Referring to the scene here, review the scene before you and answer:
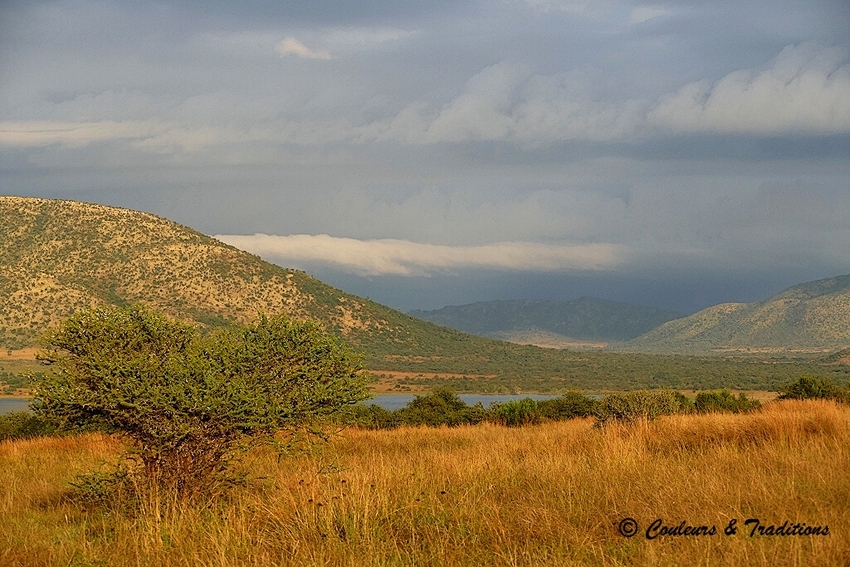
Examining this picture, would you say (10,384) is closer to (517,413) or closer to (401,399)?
(401,399)

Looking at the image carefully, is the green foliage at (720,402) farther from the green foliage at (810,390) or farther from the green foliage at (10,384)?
the green foliage at (10,384)

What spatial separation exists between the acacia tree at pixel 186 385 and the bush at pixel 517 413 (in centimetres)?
1596

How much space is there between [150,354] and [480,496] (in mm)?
5276

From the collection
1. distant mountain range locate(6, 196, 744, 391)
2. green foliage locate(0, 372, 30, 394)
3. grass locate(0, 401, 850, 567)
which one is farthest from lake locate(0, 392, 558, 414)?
grass locate(0, 401, 850, 567)

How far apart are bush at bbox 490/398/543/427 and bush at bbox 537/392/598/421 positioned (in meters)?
0.37

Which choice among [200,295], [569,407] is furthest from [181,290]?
[569,407]

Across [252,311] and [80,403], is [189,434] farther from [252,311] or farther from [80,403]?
[252,311]

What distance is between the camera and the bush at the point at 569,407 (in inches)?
1258

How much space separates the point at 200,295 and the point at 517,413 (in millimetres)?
84308

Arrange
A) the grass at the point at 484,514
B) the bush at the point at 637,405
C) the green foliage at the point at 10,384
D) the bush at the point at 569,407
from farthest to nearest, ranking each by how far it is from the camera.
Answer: the green foliage at the point at 10,384, the bush at the point at 569,407, the bush at the point at 637,405, the grass at the point at 484,514

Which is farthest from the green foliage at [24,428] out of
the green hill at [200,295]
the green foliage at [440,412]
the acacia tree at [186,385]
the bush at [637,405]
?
the green hill at [200,295]

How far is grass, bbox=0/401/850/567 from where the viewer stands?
26.1 feet

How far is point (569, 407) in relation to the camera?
3334 centimetres

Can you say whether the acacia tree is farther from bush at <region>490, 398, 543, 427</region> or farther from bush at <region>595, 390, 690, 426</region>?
bush at <region>490, 398, 543, 427</region>
